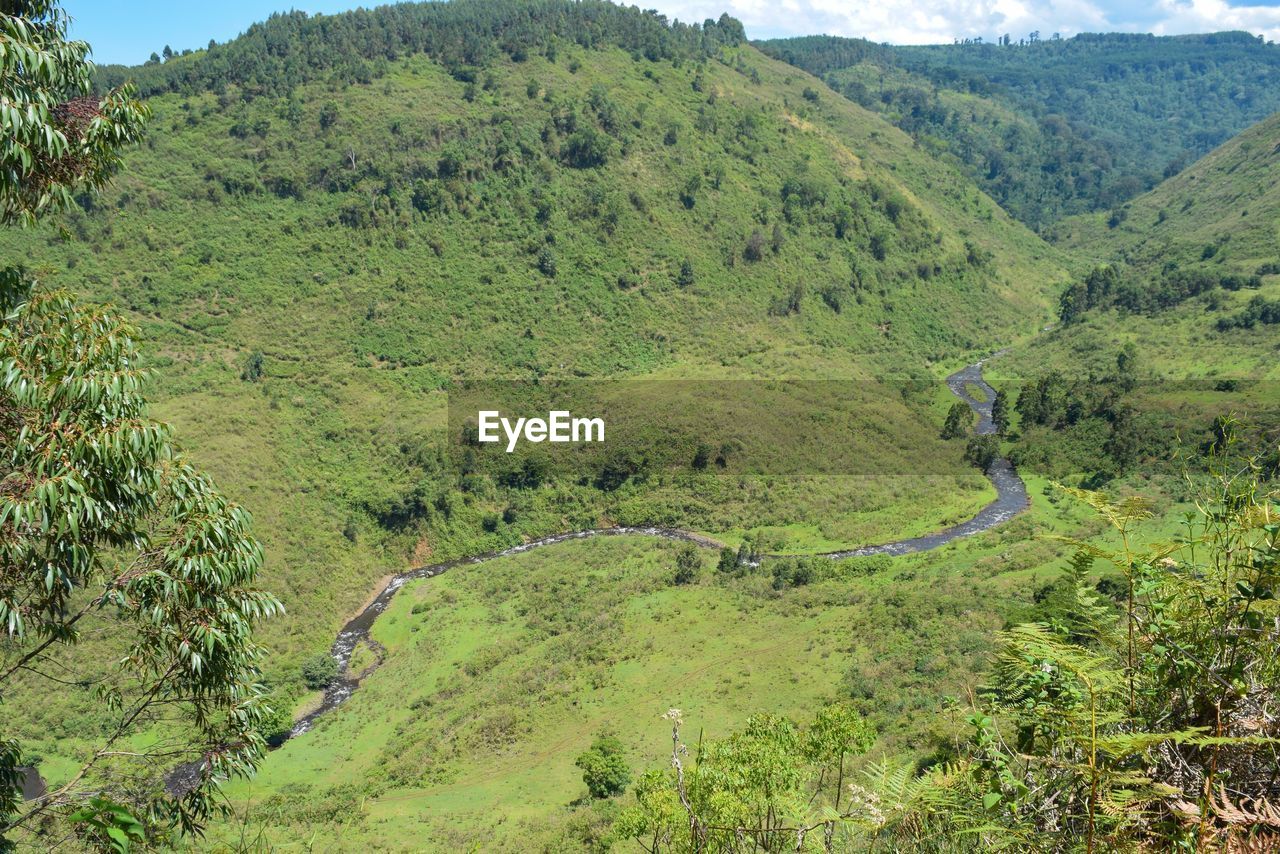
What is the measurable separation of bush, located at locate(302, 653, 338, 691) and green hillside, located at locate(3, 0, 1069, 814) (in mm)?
544

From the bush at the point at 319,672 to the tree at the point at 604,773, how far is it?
53.7 ft

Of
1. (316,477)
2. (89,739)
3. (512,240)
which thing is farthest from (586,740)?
(512,240)

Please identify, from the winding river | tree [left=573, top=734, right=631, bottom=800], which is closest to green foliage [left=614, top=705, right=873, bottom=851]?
tree [left=573, top=734, right=631, bottom=800]

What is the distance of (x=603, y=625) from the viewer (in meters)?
40.2

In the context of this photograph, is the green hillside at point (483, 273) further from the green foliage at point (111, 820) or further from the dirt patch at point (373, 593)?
the green foliage at point (111, 820)

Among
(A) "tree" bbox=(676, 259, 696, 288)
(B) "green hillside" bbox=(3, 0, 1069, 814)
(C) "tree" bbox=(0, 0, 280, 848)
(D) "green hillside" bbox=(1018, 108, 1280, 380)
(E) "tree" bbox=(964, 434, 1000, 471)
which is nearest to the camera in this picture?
(C) "tree" bbox=(0, 0, 280, 848)

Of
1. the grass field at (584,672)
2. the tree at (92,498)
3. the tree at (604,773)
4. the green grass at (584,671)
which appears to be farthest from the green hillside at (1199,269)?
the tree at (92,498)

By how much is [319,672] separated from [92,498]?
111 feet

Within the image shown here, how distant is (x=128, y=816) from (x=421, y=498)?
48279 mm

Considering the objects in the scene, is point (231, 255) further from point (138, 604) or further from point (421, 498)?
point (138, 604)

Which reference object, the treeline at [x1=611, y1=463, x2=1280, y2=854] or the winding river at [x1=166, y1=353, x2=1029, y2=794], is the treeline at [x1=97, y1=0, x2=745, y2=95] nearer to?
the winding river at [x1=166, y1=353, x2=1029, y2=794]

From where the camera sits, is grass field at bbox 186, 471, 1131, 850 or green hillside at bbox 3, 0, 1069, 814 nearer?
grass field at bbox 186, 471, 1131, 850

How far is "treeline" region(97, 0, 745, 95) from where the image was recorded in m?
86.9

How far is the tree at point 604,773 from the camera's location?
2523 cm
